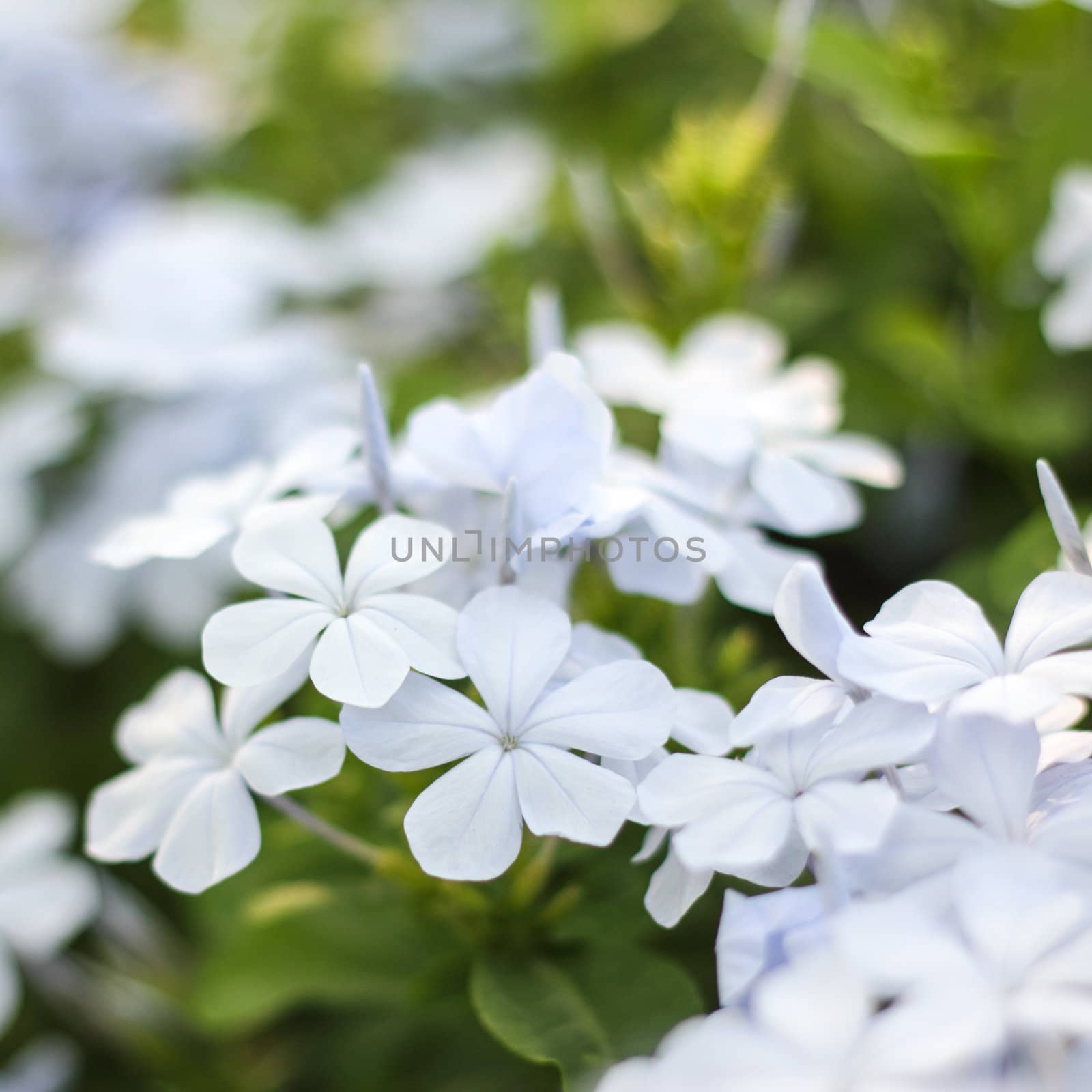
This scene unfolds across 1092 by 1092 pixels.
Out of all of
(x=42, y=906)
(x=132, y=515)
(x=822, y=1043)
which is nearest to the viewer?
(x=822, y=1043)

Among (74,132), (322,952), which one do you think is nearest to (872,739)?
(322,952)

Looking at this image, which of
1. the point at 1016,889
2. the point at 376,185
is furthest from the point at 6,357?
the point at 1016,889

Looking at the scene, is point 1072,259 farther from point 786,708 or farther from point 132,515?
point 132,515

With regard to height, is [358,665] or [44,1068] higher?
[358,665]

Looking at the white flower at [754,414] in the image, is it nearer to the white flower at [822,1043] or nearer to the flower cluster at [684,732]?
the flower cluster at [684,732]

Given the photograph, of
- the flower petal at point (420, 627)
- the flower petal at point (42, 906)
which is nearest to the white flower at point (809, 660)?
the flower petal at point (420, 627)

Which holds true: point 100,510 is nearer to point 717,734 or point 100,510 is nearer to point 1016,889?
point 717,734
